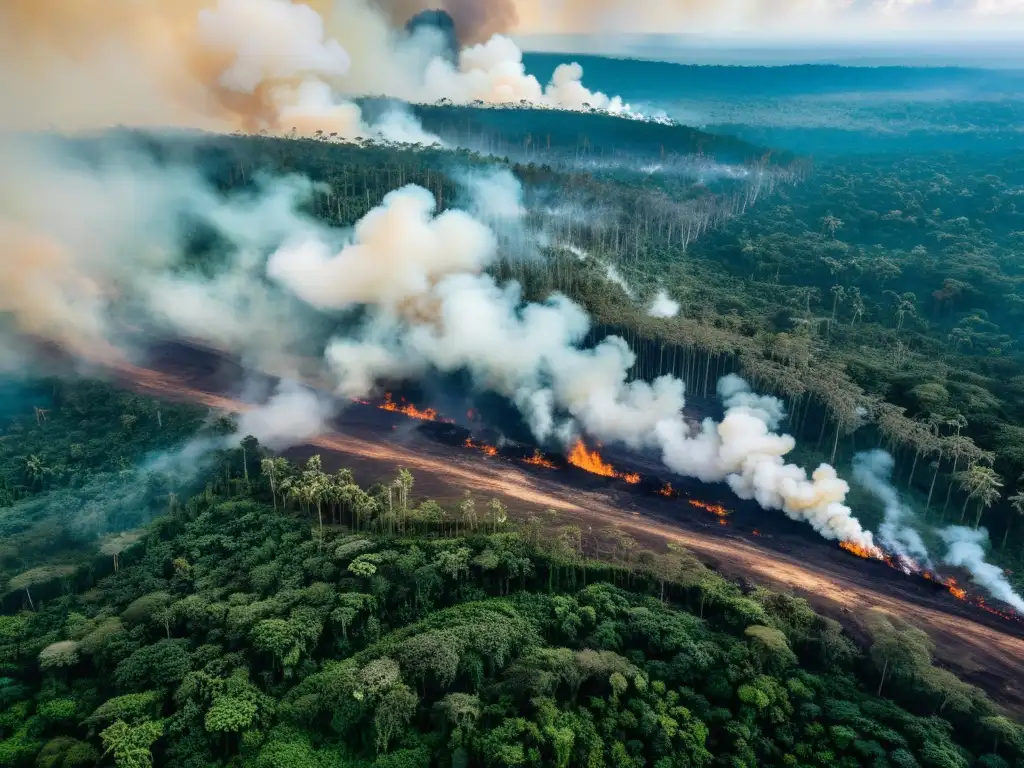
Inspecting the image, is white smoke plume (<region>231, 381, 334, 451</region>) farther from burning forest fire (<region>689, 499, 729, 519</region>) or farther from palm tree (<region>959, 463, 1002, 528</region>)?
palm tree (<region>959, 463, 1002, 528</region>)

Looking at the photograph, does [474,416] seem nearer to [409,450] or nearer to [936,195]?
[409,450]

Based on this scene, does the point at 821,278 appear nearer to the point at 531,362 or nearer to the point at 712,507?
the point at 531,362

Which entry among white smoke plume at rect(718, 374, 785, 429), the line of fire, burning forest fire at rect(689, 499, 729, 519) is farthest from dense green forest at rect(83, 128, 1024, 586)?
burning forest fire at rect(689, 499, 729, 519)

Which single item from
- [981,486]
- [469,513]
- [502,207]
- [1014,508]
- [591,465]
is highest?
[502,207]

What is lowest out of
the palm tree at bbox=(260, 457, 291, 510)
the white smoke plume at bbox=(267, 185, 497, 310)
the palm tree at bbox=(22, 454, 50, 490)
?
the palm tree at bbox=(22, 454, 50, 490)

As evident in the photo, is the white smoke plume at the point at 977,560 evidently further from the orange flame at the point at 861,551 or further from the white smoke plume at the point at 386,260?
the white smoke plume at the point at 386,260

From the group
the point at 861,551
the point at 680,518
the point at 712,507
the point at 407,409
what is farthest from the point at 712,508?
the point at 407,409
